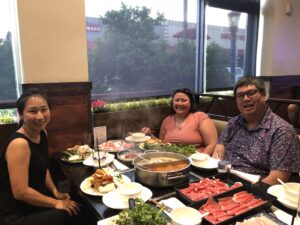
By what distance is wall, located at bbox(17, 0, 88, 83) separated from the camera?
2344mm

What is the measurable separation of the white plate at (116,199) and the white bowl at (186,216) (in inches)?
9.7

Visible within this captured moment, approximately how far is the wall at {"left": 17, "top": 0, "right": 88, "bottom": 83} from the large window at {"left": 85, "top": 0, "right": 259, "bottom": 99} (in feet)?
1.68

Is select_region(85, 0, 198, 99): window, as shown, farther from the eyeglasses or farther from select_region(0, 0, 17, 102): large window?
the eyeglasses

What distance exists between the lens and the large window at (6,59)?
2.47 metres

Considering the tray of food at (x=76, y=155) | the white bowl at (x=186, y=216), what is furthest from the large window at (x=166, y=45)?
the white bowl at (x=186, y=216)

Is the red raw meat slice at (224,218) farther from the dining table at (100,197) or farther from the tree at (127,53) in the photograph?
the tree at (127,53)

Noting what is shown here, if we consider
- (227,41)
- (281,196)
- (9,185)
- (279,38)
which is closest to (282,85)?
(279,38)

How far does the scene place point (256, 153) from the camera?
6.07 ft

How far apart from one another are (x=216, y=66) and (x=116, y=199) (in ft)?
11.4

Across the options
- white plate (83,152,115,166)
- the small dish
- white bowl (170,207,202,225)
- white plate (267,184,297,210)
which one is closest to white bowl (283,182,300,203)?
white plate (267,184,297,210)

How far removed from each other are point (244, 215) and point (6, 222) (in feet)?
4.73

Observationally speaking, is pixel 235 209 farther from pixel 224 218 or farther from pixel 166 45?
pixel 166 45

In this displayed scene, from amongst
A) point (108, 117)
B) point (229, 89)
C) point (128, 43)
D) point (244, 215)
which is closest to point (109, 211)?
point (244, 215)

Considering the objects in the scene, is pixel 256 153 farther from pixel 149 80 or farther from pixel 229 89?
pixel 229 89
